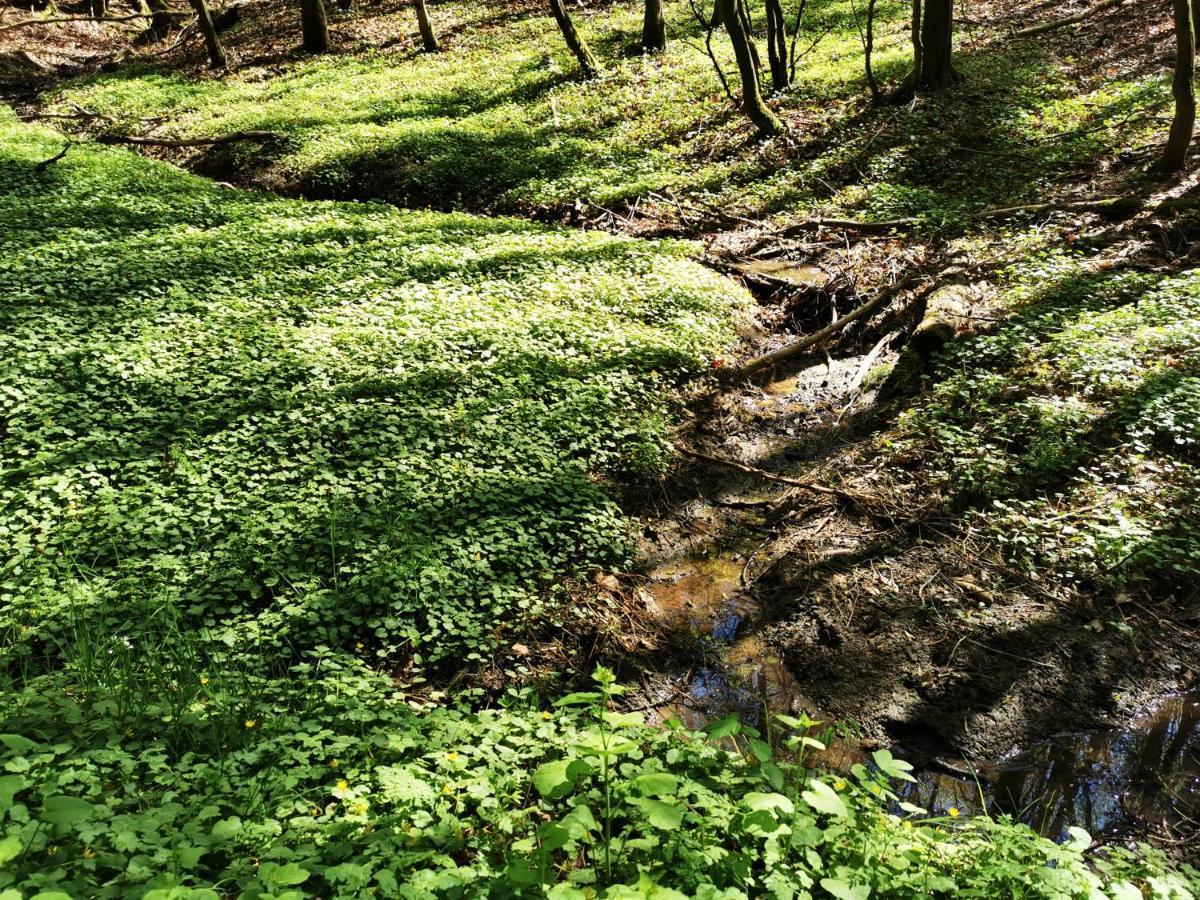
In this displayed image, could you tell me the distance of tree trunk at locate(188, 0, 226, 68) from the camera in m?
20.9

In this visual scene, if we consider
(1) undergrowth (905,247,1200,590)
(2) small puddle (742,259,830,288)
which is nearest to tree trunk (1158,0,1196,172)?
(1) undergrowth (905,247,1200,590)

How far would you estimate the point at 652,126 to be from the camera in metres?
16.0

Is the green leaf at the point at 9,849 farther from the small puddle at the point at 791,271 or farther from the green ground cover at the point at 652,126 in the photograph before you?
the green ground cover at the point at 652,126

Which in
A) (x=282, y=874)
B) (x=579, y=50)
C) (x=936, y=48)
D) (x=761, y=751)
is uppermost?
(x=579, y=50)

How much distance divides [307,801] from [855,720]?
343 centimetres

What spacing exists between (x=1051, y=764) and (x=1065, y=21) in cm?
1937

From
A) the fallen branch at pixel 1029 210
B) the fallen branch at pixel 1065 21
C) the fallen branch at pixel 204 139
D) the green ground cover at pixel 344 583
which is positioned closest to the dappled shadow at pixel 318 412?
the green ground cover at pixel 344 583

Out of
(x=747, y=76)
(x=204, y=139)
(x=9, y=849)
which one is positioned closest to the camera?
(x=9, y=849)

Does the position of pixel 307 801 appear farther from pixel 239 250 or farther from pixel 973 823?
pixel 239 250

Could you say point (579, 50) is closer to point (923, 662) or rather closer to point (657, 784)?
point (923, 662)

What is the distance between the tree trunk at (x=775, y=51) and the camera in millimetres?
15828

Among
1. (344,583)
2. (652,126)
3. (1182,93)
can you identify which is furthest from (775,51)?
(344,583)

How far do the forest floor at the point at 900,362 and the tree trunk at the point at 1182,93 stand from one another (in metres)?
0.35

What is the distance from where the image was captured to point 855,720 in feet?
16.2
